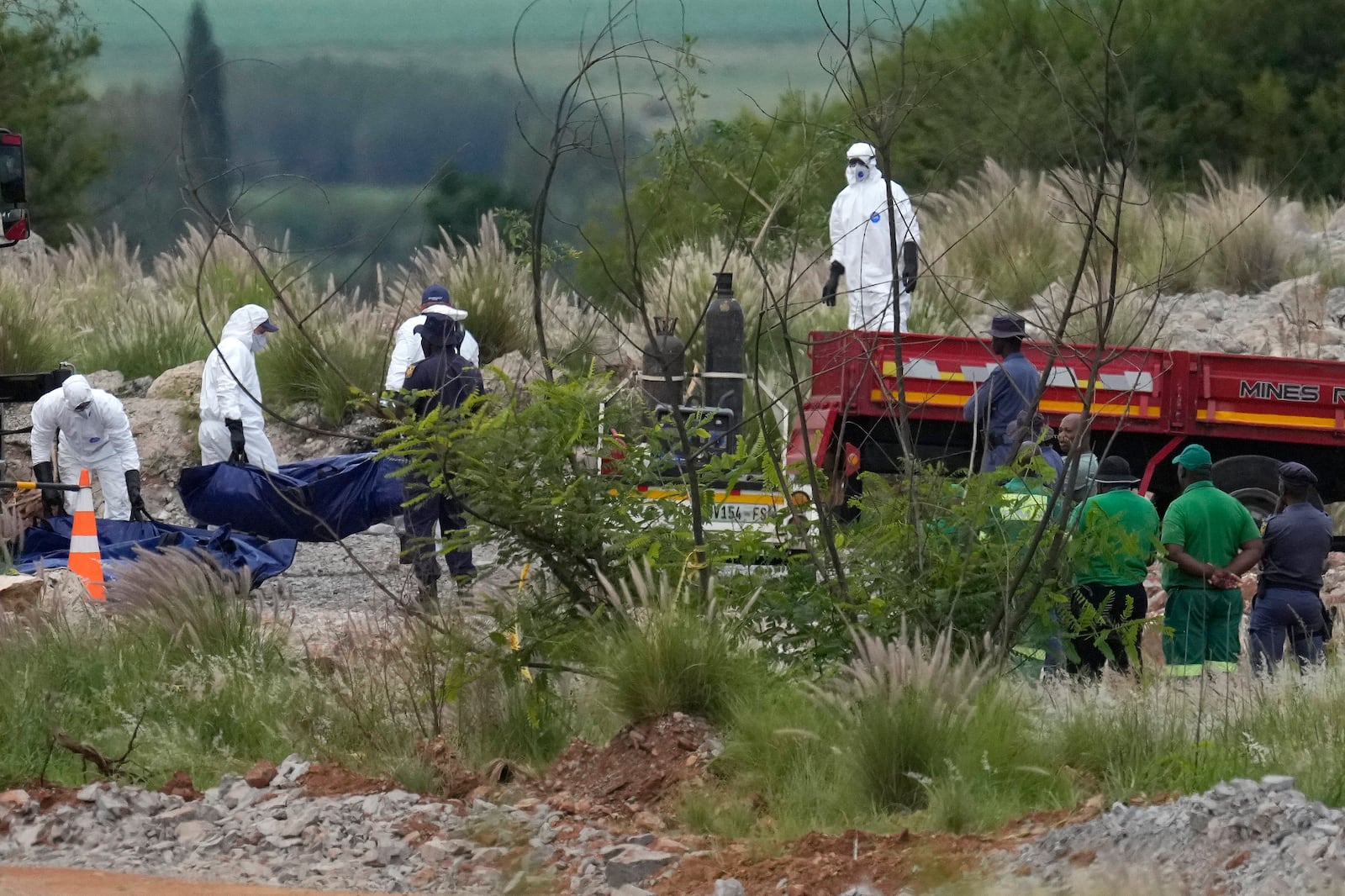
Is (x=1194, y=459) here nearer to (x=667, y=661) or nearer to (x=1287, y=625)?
(x=1287, y=625)

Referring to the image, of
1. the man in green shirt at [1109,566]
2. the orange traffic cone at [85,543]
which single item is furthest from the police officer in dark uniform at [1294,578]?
the orange traffic cone at [85,543]

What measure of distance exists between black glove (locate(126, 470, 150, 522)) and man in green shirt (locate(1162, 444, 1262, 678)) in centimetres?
753

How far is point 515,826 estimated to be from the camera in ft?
21.6

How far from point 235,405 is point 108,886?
795 cm

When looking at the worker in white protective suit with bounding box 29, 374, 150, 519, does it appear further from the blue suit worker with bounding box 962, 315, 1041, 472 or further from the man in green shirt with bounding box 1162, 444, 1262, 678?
the man in green shirt with bounding box 1162, 444, 1262, 678

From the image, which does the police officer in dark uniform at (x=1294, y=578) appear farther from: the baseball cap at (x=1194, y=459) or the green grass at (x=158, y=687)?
the green grass at (x=158, y=687)

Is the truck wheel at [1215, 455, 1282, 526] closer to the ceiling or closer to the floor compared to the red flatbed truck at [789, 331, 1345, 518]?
closer to the floor

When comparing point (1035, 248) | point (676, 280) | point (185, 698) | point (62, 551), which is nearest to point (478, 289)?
point (676, 280)

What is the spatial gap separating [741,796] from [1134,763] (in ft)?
4.73

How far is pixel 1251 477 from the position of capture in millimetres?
13797

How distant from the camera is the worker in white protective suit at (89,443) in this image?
13.5 metres

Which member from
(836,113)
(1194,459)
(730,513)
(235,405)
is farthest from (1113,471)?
(836,113)

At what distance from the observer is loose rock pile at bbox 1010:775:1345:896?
534 centimetres

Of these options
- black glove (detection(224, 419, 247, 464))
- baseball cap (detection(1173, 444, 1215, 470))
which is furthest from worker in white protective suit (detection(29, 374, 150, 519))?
baseball cap (detection(1173, 444, 1215, 470))
